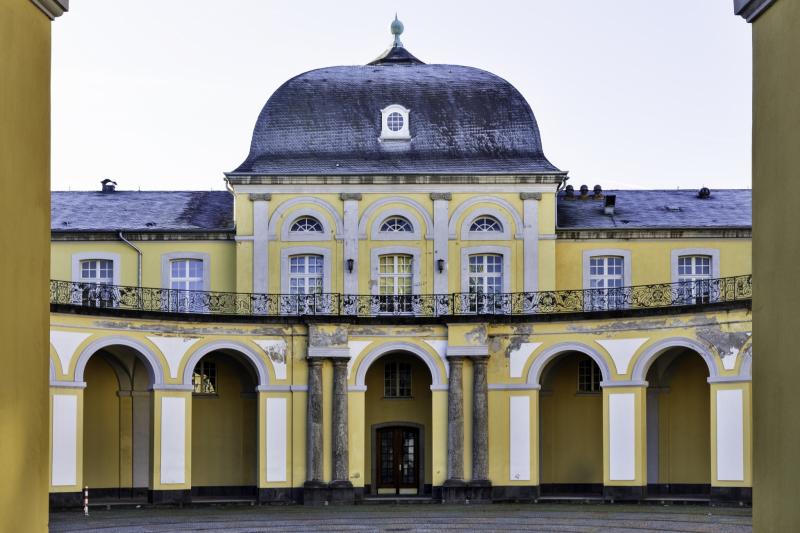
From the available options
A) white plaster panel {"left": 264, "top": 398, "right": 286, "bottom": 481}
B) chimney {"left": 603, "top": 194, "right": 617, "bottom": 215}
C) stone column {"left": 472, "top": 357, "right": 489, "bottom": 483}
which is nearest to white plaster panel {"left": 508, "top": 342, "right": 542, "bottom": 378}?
stone column {"left": 472, "top": 357, "right": 489, "bottom": 483}

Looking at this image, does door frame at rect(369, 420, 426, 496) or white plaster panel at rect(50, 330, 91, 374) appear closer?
white plaster panel at rect(50, 330, 91, 374)

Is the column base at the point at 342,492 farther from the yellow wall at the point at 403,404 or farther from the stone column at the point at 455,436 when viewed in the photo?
the yellow wall at the point at 403,404

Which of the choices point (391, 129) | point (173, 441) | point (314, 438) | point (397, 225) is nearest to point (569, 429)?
point (397, 225)

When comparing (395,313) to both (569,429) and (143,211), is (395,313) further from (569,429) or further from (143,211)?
(143,211)

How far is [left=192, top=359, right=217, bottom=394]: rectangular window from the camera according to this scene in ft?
151

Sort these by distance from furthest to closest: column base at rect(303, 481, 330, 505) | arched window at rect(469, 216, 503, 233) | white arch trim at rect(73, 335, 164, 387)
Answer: arched window at rect(469, 216, 503, 233) → column base at rect(303, 481, 330, 505) → white arch trim at rect(73, 335, 164, 387)

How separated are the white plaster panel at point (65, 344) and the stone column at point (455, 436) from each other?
1045 centimetres

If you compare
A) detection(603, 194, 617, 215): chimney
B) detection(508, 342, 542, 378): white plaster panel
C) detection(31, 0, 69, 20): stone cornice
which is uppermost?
detection(603, 194, 617, 215): chimney

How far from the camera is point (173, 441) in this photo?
41.1 m

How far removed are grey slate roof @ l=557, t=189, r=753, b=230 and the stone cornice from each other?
3875 centimetres

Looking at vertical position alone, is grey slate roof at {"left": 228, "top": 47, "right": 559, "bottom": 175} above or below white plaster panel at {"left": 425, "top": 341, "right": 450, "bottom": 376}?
above
